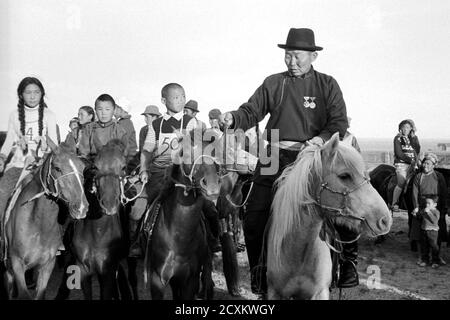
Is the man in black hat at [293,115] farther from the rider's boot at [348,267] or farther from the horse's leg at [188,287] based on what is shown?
the horse's leg at [188,287]

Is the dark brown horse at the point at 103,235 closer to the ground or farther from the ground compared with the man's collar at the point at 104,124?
closer to the ground

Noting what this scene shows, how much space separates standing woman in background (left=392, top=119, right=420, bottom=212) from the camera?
1210 cm

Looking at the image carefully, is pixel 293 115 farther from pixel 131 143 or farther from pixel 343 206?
pixel 131 143

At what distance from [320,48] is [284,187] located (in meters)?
1.51

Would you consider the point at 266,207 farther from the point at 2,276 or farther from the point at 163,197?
the point at 2,276

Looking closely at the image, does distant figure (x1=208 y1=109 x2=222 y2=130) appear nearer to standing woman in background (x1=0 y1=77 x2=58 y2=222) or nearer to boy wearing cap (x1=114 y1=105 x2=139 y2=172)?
boy wearing cap (x1=114 y1=105 x2=139 y2=172)

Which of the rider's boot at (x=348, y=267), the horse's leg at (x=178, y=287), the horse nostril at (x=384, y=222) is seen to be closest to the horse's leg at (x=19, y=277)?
the horse's leg at (x=178, y=287)

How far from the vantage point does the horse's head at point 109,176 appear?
17.8 ft

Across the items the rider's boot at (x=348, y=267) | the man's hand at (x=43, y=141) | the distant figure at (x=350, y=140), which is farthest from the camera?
the man's hand at (x=43, y=141)

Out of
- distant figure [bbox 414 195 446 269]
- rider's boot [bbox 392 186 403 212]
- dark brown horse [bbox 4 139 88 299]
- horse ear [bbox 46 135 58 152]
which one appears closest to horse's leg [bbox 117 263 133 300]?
dark brown horse [bbox 4 139 88 299]

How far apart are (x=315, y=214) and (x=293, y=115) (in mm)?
1236

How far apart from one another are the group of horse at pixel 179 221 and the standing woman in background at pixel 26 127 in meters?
0.32
